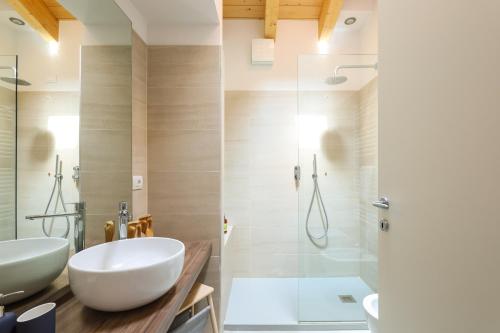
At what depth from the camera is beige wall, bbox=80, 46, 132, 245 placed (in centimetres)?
120

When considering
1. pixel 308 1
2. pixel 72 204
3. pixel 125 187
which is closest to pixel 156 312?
pixel 72 204

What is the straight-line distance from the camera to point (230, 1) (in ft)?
7.88

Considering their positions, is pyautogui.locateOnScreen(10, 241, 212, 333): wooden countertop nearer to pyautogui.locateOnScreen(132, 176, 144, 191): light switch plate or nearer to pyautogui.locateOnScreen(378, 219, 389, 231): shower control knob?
pyautogui.locateOnScreen(132, 176, 144, 191): light switch plate

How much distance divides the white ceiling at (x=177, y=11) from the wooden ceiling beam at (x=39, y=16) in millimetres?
654

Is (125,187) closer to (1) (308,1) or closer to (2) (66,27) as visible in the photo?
(2) (66,27)

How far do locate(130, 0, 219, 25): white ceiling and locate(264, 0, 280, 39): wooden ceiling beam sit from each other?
33.5 inches

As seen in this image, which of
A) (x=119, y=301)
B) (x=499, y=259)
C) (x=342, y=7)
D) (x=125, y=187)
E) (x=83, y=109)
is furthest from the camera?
(x=342, y=7)

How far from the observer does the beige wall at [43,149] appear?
0.83 meters

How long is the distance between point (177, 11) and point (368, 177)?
6.90 ft

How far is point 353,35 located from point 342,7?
387 mm

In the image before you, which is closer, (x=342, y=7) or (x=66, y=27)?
(x=66, y=27)

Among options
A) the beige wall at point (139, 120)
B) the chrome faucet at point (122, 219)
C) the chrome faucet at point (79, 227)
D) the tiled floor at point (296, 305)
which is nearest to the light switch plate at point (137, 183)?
the beige wall at point (139, 120)

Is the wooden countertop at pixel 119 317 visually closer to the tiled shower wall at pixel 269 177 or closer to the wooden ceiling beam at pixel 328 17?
the tiled shower wall at pixel 269 177

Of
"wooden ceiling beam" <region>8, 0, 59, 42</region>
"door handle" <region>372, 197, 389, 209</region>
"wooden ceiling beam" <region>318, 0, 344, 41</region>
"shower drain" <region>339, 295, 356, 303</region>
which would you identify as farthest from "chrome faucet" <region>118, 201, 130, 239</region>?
"wooden ceiling beam" <region>318, 0, 344, 41</region>
